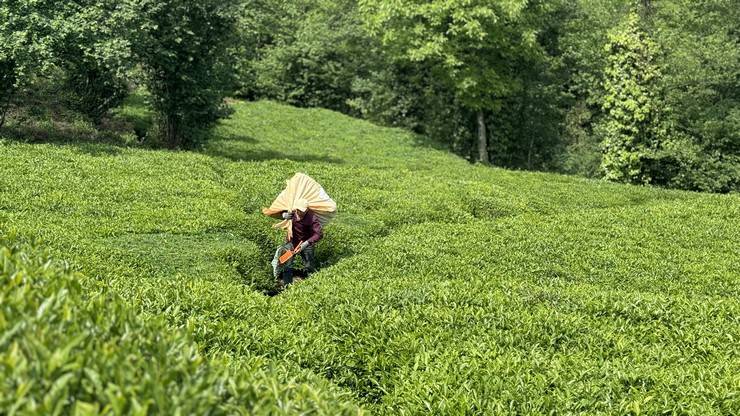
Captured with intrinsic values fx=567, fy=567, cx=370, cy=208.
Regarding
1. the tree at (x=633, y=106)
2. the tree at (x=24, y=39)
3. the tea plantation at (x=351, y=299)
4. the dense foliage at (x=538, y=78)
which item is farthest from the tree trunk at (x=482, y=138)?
the tree at (x=24, y=39)

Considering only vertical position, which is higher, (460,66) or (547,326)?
(460,66)

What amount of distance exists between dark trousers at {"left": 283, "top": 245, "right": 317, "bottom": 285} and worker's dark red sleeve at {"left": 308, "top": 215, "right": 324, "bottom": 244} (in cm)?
21

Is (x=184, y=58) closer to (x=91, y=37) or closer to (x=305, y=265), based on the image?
(x=91, y=37)

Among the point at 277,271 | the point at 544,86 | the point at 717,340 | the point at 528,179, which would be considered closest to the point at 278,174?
the point at 277,271

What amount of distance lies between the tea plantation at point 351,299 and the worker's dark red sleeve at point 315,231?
860 mm

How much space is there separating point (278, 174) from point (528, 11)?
82.2 ft

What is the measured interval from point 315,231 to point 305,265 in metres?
0.89

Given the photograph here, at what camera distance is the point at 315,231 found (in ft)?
45.5

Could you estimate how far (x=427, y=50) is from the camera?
36344mm

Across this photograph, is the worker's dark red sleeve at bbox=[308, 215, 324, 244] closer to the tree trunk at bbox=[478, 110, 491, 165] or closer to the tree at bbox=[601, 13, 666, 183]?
the tree at bbox=[601, 13, 666, 183]

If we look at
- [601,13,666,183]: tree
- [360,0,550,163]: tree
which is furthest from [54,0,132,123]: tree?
[601,13,666,183]: tree

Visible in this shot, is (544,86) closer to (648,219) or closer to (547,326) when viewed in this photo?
(648,219)

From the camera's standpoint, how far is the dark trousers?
13656 millimetres

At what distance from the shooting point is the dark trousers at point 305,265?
538 inches
